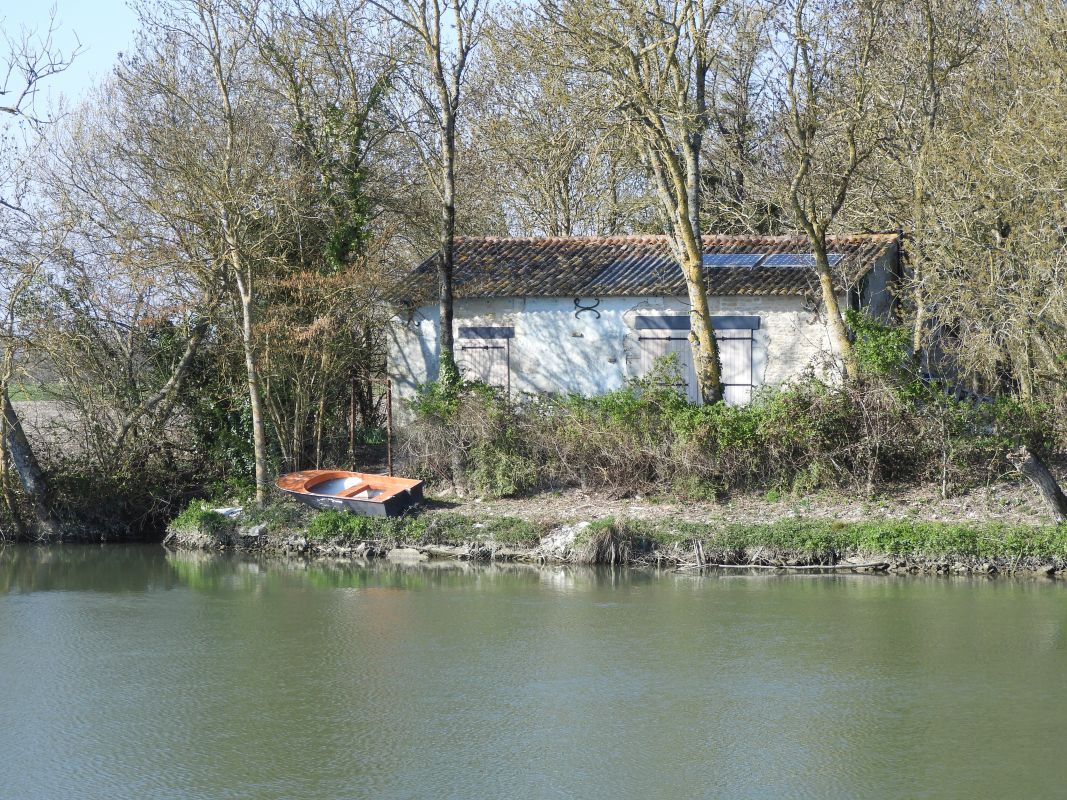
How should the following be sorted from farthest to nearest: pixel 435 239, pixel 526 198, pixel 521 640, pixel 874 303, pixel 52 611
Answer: pixel 526 198, pixel 435 239, pixel 874 303, pixel 52 611, pixel 521 640

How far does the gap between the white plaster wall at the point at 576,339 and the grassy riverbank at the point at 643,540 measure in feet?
17.5

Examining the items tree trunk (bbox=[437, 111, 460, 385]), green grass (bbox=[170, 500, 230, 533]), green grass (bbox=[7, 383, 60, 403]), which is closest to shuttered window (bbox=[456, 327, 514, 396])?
tree trunk (bbox=[437, 111, 460, 385])

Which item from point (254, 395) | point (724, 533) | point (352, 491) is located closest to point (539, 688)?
point (724, 533)

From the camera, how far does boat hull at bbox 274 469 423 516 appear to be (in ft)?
60.1

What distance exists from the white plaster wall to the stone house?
0.02 metres

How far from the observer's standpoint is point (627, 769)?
8.36 m

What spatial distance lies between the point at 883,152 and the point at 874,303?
10.3 feet

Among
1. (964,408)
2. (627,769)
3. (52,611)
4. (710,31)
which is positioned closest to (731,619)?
(627,769)

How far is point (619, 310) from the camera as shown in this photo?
23.0 metres

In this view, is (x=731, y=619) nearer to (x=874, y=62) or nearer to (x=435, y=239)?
(x=874, y=62)

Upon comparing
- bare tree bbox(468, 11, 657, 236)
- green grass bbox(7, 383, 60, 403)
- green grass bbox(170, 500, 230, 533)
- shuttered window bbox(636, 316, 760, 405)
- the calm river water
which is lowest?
the calm river water

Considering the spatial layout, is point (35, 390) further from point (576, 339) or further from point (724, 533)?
point (724, 533)

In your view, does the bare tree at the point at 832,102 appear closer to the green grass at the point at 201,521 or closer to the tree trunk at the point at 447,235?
the tree trunk at the point at 447,235

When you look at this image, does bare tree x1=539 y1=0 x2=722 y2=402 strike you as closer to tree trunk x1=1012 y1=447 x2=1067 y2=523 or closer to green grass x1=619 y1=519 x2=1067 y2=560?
green grass x1=619 y1=519 x2=1067 y2=560
